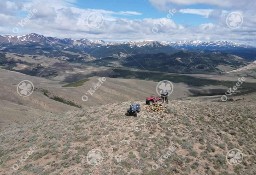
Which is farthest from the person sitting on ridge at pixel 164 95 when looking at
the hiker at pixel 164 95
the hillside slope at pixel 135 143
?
the hillside slope at pixel 135 143

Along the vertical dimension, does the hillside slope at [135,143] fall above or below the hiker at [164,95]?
below

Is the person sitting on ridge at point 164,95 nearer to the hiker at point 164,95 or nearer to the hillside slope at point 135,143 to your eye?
the hiker at point 164,95

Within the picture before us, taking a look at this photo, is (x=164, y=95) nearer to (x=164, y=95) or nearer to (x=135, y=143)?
(x=164, y=95)

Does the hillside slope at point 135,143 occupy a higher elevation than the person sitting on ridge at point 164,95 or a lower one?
lower

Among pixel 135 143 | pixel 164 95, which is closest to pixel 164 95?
pixel 164 95

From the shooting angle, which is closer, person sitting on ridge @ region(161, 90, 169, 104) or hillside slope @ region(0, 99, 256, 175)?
hillside slope @ region(0, 99, 256, 175)

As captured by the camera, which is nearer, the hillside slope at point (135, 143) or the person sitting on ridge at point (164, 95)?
the hillside slope at point (135, 143)

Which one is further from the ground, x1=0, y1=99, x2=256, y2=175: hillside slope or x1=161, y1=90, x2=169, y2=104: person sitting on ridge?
x1=161, y1=90, x2=169, y2=104: person sitting on ridge

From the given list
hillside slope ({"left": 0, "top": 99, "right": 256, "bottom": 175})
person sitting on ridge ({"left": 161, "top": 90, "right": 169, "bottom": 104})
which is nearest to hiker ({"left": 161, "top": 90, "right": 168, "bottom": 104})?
person sitting on ridge ({"left": 161, "top": 90, "right": 169, "bottom": 104})

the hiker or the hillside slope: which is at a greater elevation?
the hiker

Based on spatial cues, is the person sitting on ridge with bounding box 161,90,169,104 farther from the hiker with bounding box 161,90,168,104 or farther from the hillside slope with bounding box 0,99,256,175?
the hillside slope with bounding box 0,99,256,175

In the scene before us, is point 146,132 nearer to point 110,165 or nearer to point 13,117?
point 110,165
